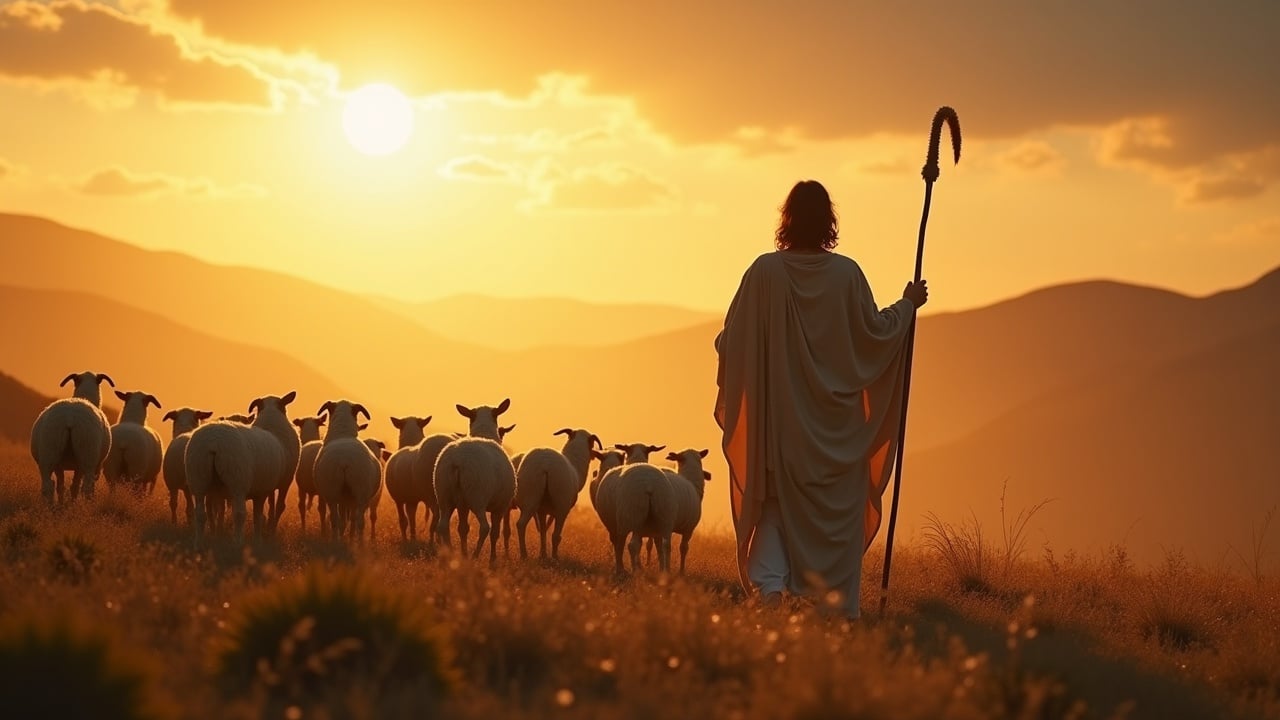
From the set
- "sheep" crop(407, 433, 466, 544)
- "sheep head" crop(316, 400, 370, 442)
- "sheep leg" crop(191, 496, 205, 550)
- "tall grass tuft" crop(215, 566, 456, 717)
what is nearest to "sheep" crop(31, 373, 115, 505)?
"sheep leg" crop(191, 496, 205, 550)

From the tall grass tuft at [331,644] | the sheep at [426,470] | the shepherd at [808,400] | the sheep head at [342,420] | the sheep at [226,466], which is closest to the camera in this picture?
the tall grass tuft at [331,644]

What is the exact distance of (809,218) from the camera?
12.2 meters

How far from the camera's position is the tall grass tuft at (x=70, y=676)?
6039mm

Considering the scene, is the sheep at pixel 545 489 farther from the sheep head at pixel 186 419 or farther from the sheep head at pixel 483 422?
the sheep head at pixel 186 419

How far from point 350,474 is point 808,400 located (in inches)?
260

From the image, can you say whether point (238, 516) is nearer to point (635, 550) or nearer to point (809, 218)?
point (635, 550)

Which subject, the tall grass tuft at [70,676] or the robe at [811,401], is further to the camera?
the robe at [811,401]

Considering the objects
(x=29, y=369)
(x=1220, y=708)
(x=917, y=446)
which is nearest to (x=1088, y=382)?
(x=917, y=446)

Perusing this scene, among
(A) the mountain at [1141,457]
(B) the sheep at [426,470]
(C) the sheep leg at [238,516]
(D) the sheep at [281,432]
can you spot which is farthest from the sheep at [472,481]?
(A) the mountain at [1141,457]

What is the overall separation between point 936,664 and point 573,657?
1922 mm

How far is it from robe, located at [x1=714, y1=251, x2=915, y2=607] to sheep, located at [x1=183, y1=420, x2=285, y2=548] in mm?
5551

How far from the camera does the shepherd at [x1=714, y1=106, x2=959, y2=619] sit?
11961mm

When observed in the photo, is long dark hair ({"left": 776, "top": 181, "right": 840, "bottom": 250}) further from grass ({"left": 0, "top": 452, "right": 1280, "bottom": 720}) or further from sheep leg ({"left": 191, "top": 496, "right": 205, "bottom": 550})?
sheep leg ({"left": 191, "top": 496, "right": 205, "bottom": 550})

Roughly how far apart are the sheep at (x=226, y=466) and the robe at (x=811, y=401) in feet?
18.2
